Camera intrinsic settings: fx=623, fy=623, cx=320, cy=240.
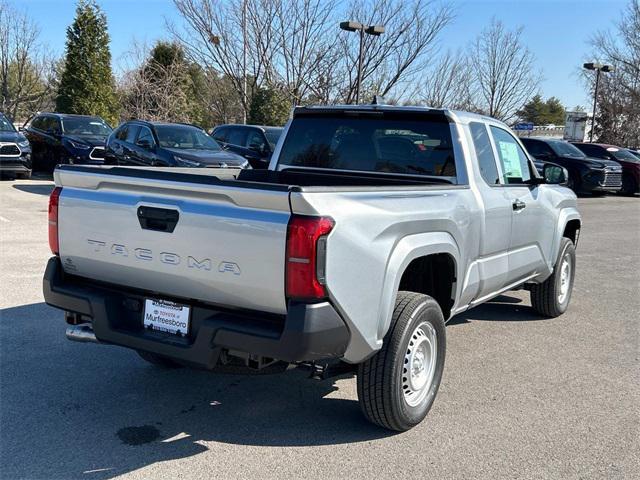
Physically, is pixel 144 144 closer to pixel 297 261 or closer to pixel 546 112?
pixel 297 261

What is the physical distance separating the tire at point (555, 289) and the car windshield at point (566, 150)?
14984mm

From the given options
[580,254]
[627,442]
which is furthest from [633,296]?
[627,442]

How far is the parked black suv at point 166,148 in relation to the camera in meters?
12.5

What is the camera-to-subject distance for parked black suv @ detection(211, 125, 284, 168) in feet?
50.8

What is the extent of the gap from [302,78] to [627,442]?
2257cm

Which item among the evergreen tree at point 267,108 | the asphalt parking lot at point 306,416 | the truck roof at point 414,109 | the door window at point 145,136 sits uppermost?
the evergreen tree at point 267,108

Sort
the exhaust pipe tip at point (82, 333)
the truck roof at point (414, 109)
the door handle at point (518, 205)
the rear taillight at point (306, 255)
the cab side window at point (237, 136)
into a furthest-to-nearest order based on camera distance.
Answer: the cab side window at point (237, 136) < the door handle at point (518, 205) < the truck roof at point (414, 109) < the exhaust pipe tip at point (82, 333) < the rear taillight at point (306, 255)

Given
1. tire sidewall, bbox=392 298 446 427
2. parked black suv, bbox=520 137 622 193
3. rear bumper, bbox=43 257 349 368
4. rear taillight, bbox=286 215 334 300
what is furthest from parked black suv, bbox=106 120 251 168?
parked black suv, bbox=520 137 622 193

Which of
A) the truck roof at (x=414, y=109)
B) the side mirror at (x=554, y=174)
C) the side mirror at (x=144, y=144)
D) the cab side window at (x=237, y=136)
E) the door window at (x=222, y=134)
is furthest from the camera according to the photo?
the door window at (x=222, y=134)

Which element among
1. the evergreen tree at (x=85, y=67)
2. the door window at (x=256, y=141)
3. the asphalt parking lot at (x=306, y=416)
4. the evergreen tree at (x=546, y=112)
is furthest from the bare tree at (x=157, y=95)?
the evergreen tree at (x=546, y=112)

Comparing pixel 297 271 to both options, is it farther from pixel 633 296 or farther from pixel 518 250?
pixel 633 296

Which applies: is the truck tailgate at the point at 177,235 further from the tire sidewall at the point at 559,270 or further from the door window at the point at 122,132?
the door window at the point at 122,132

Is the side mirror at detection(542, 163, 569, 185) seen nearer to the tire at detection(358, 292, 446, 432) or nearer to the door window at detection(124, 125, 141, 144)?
the tire at detection(358, 292, 446, 432)

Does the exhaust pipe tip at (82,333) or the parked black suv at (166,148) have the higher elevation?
the parked black suv at (166,148)
